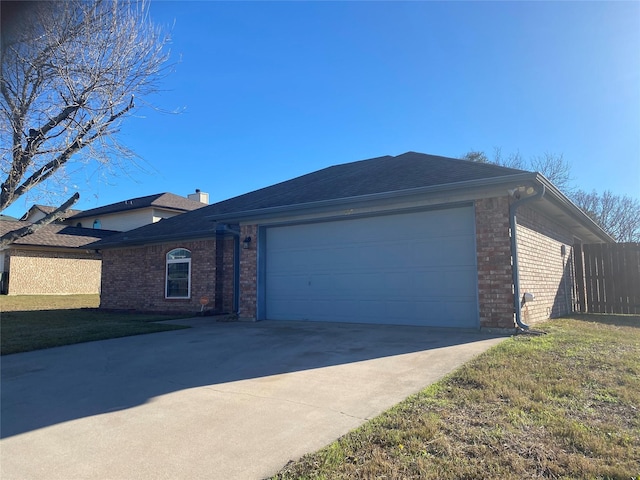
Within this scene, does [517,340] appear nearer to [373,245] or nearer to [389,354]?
[389,354]

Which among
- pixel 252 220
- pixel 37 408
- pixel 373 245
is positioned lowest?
pixel 37 408

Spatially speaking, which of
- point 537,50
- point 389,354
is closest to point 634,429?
point 389,354

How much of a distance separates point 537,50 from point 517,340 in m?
7.06

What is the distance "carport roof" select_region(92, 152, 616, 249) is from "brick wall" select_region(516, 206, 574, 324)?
4.94ft

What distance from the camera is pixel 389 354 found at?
252 inches

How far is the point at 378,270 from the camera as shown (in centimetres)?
980

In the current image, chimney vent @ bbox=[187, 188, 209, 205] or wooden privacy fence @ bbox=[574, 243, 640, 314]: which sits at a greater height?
chimney vent @ bbox=[187, 188, 209, 205]

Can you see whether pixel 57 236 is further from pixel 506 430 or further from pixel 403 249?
pixel 506 430

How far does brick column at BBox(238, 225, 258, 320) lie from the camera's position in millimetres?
11320

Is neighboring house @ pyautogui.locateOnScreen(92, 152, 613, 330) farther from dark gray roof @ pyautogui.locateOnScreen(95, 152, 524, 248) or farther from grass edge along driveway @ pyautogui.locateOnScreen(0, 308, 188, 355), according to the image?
grass edge along driveway @ pyautogui.locateOnScreen(0, 308, 188, 355)

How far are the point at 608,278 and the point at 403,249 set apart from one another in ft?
29.1

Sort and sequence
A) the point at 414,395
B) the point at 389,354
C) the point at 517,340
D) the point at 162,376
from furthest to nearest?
the point at 517,340 < the point at 389,354 < the point at 162,376 < the point at 414,395

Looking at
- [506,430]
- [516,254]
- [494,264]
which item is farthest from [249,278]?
[506,430]

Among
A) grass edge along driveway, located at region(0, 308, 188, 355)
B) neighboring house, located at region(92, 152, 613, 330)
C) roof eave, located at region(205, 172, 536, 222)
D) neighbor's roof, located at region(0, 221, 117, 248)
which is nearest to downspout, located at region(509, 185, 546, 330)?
neighboring house, located at region(92, 152, 613, 330)
